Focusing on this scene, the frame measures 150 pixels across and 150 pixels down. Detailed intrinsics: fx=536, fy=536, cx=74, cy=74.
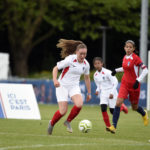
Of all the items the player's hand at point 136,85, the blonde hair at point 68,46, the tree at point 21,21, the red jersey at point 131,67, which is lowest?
the tree at point 21,21

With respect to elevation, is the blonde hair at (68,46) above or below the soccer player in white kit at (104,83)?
above

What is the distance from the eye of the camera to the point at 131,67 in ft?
37.8

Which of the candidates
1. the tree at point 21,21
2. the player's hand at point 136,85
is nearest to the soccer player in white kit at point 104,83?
the player's hand at point 136,85

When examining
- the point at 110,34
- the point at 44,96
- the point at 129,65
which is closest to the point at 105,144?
the point at 129,65

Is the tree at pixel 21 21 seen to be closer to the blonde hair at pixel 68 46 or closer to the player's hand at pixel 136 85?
the blonde hair at pixel 68 46

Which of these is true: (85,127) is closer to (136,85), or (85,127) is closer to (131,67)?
(136,85)

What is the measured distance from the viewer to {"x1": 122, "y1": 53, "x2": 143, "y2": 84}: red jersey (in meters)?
11.5

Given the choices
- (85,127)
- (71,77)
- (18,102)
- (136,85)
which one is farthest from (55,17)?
(71,77)

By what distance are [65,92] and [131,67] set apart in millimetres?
1686

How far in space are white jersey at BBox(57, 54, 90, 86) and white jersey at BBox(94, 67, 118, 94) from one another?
2565 mm

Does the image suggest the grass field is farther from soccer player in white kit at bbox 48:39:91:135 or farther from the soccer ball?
soccer player in white kit at bbox 48:39:91:135

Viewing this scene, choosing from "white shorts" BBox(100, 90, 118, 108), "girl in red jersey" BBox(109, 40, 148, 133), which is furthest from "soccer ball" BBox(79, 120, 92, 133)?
"white shorts" BBox(100, 90, 118, 108)

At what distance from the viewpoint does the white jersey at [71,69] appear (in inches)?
419

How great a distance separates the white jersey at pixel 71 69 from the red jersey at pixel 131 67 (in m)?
1.12
